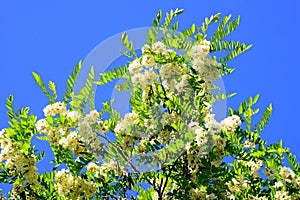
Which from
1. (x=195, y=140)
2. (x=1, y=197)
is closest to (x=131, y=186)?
(x=195, y=140)

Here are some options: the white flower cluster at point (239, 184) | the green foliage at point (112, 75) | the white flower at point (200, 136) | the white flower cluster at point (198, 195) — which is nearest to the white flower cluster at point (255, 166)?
the white flower cluster at point (239, 184)

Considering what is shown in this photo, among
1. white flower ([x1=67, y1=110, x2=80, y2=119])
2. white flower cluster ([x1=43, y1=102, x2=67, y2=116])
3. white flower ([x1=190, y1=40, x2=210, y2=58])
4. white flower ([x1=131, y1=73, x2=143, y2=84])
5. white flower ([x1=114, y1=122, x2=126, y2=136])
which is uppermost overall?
white flower ([x1=190, y1=40, x2=210, y2=58])

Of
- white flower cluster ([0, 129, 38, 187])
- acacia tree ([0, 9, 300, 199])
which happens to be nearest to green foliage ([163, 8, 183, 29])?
acacia tree ([0, 9, 300, 199])

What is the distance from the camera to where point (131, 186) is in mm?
3855

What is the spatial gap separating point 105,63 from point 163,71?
1.81 feet

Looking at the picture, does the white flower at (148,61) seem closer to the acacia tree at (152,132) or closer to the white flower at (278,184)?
the acacia tree at (152,132)

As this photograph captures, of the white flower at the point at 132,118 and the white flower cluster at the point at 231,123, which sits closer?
the white flower cluster at the point at 231,123

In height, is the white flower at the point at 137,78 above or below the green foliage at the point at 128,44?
below

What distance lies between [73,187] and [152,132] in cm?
72

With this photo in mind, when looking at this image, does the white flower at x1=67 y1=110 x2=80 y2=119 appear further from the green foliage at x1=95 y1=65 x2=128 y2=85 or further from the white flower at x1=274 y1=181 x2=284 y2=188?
the white flower at x1=274 y1=181 x2=284 y2=188

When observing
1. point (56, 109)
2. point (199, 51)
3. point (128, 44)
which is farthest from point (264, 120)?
point (56, 109)

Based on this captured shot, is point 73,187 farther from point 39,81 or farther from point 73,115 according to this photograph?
point 39,81

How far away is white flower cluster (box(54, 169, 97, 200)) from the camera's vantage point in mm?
3604

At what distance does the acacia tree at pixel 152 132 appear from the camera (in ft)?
11.4
